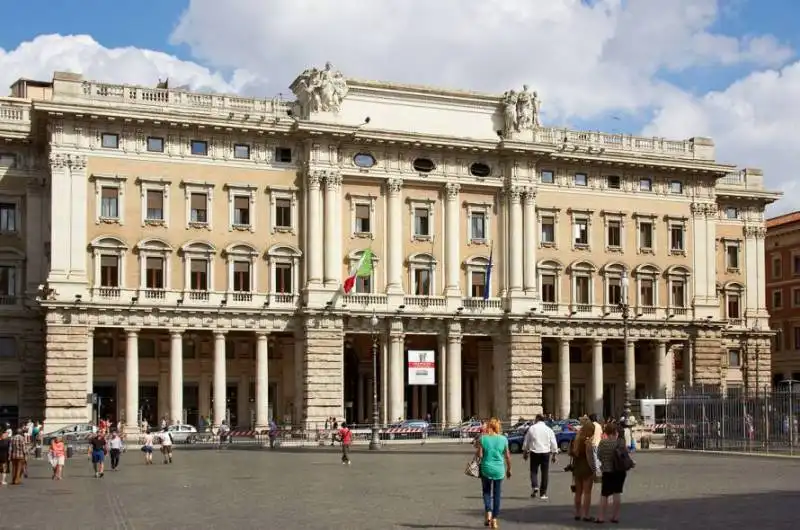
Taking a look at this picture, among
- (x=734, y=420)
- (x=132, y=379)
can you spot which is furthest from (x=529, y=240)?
(x=734, y=420)

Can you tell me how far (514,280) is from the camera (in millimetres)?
71875

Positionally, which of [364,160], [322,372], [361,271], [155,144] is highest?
[155,144]

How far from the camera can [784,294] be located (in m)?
93.5

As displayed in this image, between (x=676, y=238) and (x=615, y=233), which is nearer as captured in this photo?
(x=615, y=233)

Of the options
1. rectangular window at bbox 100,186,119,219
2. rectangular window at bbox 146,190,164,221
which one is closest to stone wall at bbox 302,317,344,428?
rectangular window at bbox 146,190,164,221

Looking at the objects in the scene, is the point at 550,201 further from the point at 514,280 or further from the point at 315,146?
the point at 315,146

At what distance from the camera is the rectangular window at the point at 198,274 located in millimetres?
66000

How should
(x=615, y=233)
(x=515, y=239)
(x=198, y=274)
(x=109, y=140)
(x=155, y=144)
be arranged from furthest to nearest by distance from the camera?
(x=615, y=233), (x=515, y=239), (x=198, y=274), (x=155, y=144), (x=109, y=140)

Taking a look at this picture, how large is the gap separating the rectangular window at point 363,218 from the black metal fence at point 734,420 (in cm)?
2261

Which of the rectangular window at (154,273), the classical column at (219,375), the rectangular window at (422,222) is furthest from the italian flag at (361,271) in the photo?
the rectangular window at (154,273)

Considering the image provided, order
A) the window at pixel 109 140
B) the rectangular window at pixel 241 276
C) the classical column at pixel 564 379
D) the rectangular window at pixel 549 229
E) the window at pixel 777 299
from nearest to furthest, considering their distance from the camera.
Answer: the window at pixel 109 140 < the rectangular window at pixel 241 276 < the classical column at pixel 564 379 < the rectangular window at pixel 549 229 < the window at pixel 777 299

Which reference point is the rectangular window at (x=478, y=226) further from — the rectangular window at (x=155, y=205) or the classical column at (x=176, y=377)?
the classical column at (x=176, y=377)

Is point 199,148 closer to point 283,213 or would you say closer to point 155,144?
point 155,144

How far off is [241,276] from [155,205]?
586cm
